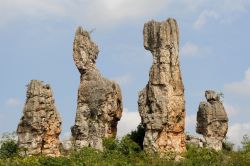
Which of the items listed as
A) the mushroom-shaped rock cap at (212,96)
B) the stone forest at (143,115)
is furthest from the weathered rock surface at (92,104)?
the mushroom-shaped rock cap at (212,96)

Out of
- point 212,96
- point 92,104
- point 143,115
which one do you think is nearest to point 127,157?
point 143,115

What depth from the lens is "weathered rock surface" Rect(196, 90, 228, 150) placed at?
45.1 metres

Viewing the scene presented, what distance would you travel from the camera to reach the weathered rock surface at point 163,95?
4256 cm

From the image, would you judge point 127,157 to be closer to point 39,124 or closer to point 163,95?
point 163,95

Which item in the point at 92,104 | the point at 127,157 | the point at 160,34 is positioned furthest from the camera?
the point at 92,104

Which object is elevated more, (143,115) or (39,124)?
(143,115)

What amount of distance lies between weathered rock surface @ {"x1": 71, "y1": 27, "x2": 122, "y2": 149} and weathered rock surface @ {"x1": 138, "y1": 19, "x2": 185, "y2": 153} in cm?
198

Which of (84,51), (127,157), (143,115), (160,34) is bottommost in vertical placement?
(127,157)

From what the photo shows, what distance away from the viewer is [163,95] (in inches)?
1692

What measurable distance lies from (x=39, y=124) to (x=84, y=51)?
545cm

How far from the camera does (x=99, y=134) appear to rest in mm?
44000

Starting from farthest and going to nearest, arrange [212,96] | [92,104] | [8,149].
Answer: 1. [212,96]
2. [8,149]
3. [92,104]

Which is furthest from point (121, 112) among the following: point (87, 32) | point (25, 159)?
point (25, 159)

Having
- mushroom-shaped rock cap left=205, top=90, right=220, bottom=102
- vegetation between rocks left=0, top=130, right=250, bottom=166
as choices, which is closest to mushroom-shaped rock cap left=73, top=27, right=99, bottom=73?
vegetation between rocks left=0, top=130, right=250, bottom=166
